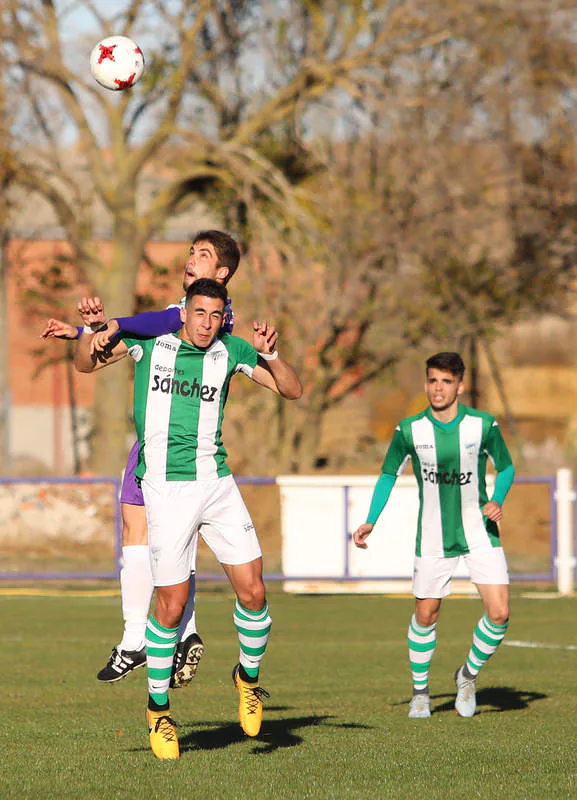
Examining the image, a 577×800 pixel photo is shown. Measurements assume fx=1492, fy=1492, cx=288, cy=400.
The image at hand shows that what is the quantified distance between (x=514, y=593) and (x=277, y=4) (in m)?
11.7

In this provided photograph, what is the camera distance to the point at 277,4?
2489 cm

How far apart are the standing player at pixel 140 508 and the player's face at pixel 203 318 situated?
0.50ft

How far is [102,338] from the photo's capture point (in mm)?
6648

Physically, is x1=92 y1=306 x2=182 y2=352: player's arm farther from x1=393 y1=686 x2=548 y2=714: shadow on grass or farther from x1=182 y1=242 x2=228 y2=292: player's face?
x1=393 y1=686 x2=548 y2=714: shadow on grass

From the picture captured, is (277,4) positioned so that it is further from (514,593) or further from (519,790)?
(519,790)

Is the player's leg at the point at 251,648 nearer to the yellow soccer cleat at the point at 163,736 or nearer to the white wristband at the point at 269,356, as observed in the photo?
the yellow soccer cleat at the point at 163,736

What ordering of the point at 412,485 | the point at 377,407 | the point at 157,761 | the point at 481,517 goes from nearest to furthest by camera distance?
the point at 157,761 → the point at 481,517 → the point at 412,485 → the point at 377,407

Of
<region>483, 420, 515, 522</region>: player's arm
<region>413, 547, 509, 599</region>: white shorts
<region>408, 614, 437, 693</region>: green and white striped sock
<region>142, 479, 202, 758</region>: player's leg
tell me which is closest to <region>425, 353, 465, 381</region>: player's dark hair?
<region>483, 420, 515, 522</region>: player's arm

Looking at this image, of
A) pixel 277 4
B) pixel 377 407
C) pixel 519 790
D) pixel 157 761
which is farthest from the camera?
pixel 377 407

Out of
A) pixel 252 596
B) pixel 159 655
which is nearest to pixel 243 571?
pixel 252 596

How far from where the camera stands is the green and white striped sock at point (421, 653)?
8.56 m

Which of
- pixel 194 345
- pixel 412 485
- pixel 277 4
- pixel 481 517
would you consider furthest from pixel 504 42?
pixel 194 345

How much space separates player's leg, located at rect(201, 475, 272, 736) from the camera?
22.8 feet

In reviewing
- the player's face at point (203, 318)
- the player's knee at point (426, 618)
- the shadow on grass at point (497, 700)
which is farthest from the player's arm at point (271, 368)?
the shadow on grass at point (497, 700)
